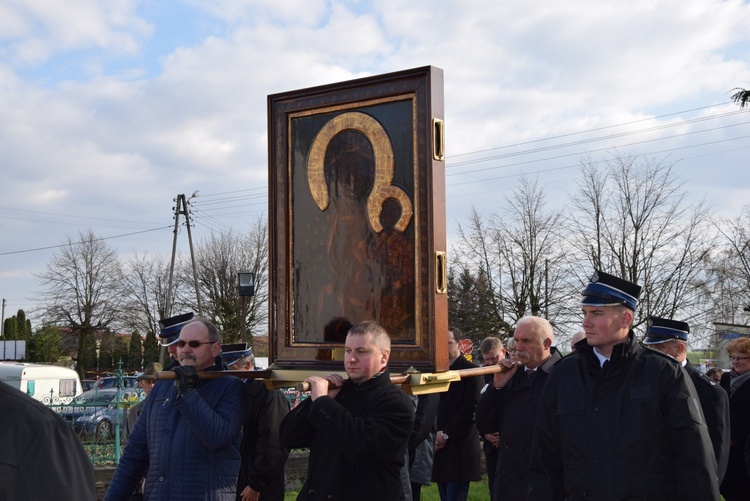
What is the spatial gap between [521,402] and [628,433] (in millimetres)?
1809

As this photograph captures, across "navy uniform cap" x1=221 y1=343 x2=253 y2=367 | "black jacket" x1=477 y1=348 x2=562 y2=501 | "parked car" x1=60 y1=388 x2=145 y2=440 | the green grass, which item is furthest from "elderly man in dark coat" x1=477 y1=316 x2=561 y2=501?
"parked car" x1=60 y1=388 x2=145 y2=440

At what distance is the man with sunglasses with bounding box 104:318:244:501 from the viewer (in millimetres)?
4957

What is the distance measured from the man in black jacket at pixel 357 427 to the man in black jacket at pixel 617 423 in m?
0.77

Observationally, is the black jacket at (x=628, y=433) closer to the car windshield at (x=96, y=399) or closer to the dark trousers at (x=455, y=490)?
the dark trousers at (x=455, y=490)

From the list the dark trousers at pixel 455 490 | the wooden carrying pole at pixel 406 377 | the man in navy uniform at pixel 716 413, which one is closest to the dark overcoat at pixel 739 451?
the man in navy uniform at pixel 716 413

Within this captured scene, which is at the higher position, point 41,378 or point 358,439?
point 358,439

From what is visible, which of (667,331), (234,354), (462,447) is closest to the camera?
(667,331)

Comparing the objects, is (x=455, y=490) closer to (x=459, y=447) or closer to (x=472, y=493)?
→ (x=459, y=447)

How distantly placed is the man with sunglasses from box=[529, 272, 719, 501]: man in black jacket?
1698mm

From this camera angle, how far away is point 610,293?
4.72 m

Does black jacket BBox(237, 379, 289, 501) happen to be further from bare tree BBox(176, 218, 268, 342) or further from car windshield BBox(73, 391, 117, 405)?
bare tree BBox(176, 218, 268, 342)

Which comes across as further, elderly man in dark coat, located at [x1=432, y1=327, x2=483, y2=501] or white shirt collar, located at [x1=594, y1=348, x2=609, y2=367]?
elderly man in dark coat, located at [x1=432, y1=327, x2=483, y2=501]

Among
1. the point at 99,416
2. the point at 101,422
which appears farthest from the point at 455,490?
the point at 99,416

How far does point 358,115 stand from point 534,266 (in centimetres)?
2838
